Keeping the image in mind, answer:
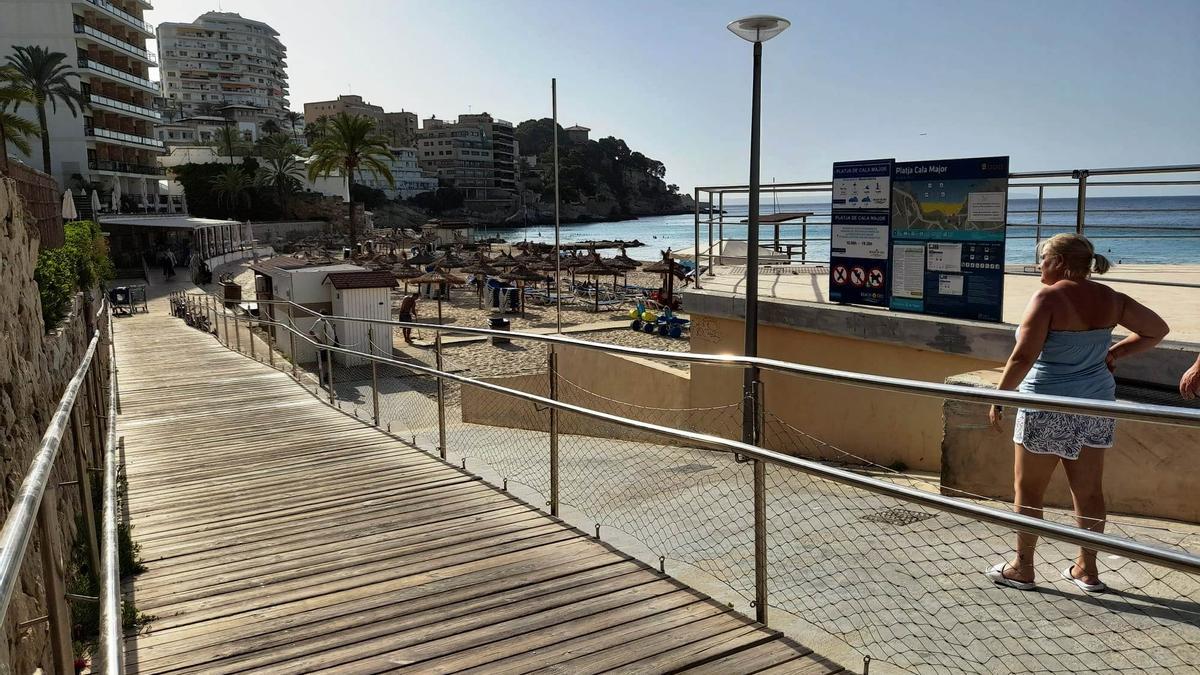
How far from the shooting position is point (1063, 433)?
3326mm

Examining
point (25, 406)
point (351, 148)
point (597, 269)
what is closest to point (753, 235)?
point (25, 406)

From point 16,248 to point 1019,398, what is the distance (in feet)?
18.6

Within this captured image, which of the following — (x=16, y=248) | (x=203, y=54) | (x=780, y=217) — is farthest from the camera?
(x=203, y=54)

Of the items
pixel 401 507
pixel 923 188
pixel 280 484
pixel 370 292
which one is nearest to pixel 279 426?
pixel 280 484

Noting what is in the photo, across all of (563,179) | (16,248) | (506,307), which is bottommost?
(506,307)

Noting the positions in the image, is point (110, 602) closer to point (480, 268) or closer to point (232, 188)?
point (480, 268)

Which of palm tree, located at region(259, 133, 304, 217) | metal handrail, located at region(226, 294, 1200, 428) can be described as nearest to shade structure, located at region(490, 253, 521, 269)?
metal handrail, located at region(226, 294, 1200, 428)

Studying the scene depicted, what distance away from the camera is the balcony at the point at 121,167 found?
52250 mm

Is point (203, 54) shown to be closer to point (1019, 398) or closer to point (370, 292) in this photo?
point (370, 292)

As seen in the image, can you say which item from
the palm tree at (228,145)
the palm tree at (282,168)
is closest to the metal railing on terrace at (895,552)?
the palm tree at (282,168)

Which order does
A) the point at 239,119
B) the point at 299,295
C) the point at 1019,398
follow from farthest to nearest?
1. the point at 239,119
2. the point at 299,295
3. the point at 1019,398

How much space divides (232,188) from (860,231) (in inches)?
2901

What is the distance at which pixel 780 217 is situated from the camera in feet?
44.7

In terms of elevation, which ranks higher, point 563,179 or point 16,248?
point 563,179
